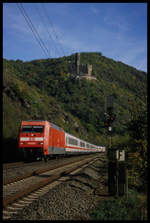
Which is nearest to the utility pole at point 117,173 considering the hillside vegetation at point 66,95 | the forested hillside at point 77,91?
the hillside vegetation at point 66,95

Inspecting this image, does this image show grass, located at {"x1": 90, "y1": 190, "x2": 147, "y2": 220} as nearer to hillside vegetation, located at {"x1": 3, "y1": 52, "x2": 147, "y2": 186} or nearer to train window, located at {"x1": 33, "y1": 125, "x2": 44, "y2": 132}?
train window, located at {"x1": 33, "y1": 125, "x2": 44, "y2": 132}

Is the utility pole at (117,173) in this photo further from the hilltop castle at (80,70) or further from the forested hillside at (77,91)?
the hilltop castle at (80,70)

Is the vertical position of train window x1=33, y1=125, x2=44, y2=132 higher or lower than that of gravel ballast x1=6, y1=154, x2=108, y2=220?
higher

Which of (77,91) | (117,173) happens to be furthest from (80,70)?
(117,173)

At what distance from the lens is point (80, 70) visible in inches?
6432

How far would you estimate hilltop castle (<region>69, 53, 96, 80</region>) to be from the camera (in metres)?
151

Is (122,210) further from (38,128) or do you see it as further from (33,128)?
(33,128)

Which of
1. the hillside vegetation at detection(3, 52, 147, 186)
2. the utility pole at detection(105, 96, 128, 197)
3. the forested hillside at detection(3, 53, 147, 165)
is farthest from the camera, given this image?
the forested hillside at detection(3, 53, 147, 165)

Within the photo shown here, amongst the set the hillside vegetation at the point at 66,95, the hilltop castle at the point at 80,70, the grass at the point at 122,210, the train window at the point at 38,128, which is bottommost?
the grass at the point at 122,210

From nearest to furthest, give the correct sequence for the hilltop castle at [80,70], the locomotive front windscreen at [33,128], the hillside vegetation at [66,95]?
the locomotive front windscreen at [33,128] → the hillside vegetation at [66,95] → the hilltop castle at [80,70]

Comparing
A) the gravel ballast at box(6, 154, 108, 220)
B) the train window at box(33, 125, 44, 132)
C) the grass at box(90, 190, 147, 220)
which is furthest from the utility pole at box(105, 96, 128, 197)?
the train window at box(33, 125, 44, 132)

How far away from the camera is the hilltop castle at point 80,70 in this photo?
494ft

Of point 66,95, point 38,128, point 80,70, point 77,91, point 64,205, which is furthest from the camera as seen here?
point 80,70

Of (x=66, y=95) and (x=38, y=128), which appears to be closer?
(x=38, y=128)
